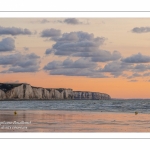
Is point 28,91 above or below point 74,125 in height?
above

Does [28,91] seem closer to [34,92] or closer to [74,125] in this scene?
[34,92]

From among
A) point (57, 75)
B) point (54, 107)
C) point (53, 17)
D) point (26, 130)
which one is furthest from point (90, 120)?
point (54, 107)

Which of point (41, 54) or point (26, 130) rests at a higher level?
point (41, 54)

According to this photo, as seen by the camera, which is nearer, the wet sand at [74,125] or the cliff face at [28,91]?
the wet sand at [74,125]

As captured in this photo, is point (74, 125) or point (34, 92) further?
point (34, 92)

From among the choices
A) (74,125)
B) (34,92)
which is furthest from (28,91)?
(74,125)

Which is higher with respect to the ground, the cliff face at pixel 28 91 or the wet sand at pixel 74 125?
the cliff face at pixel 28 91

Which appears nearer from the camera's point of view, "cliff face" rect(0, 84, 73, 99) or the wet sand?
the wet sand

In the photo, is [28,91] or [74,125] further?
[28,91]

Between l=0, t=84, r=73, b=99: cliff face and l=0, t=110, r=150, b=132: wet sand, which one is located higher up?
l=0, t=84, r=73, b=99: cliff face
